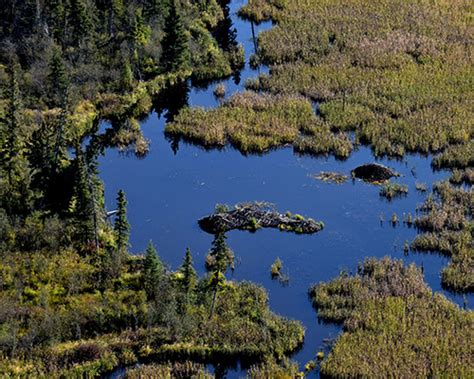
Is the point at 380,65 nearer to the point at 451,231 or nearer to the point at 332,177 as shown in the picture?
the point at 332,177

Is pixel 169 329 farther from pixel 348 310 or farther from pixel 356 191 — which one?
pixel 356 191

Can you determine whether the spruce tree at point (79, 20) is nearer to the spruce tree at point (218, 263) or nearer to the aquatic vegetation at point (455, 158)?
the aquatic vegetation at point (455, 158)

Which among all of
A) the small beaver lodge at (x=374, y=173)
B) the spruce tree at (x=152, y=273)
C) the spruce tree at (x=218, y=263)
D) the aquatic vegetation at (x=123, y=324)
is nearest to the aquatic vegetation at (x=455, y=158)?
the small beaver lodge at (x=374, y=173)

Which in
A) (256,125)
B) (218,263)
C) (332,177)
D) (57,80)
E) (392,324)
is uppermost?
(57,80)

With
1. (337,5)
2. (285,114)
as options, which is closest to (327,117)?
(285,114)

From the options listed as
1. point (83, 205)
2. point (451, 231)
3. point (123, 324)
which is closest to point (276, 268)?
point (123, 324)

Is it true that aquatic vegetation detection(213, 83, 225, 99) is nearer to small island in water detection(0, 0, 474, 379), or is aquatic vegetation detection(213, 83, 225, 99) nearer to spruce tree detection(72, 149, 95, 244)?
small island in water detection(0, 0, 474, 379)
